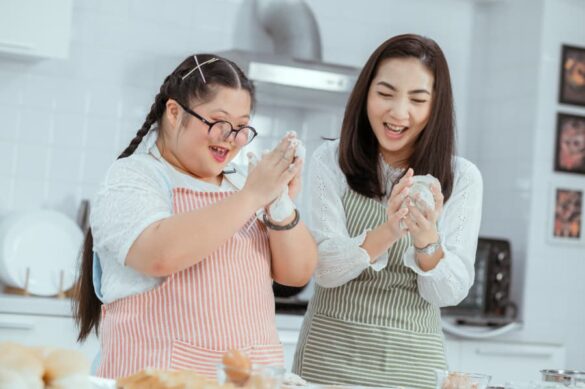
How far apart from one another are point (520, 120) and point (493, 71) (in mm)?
335

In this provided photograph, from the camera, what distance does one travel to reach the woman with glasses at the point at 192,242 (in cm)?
148

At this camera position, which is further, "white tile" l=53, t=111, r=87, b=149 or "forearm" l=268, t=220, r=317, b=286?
"white tile" l=53, t=111, r=87, b=149

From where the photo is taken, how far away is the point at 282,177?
1.50 m

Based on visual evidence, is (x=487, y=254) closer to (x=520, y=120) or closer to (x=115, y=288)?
(x=520, y=120)

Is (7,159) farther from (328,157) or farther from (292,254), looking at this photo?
(292,254)

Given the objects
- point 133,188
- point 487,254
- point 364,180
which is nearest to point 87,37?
point 487,254

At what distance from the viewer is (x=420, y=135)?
206 centimetres

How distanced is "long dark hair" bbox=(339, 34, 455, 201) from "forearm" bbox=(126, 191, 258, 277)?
2.02ft

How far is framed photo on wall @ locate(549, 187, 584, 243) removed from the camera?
167 inches

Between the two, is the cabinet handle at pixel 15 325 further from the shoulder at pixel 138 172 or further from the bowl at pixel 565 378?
the bowl at pixel 565 378

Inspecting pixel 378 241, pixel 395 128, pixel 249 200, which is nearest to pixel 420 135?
pixel 395 128

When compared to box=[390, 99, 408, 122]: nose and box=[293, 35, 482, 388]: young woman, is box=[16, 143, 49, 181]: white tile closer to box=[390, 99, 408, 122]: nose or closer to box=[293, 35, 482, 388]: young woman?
box=[293, 35, 482, 388]: young woman

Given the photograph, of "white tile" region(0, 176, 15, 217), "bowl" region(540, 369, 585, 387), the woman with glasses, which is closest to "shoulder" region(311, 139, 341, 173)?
the woman with glasses

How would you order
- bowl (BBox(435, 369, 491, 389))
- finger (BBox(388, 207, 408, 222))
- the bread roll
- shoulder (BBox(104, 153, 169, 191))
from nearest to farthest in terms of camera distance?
the bread roll, bowl (BBox(435, 369, 491, 389)), shoulder (BBox(104, 153, 169, 191)), finger (BBox(388, 207, 408, 222))
